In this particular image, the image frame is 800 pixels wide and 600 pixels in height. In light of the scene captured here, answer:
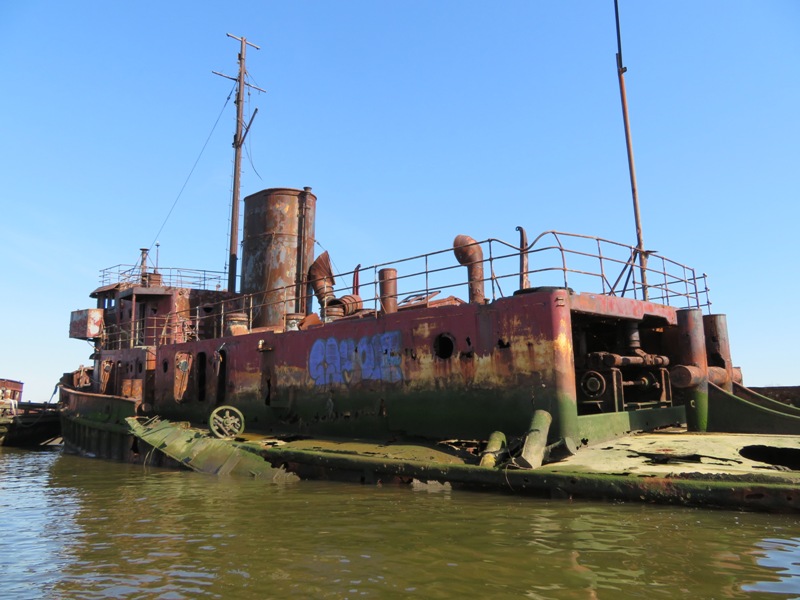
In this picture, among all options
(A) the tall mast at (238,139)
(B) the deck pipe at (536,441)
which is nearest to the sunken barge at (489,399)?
(B) the deck pipe at (536,441)

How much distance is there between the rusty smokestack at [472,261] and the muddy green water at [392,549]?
467 centimetres

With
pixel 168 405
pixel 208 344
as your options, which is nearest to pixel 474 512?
pixel 208 344

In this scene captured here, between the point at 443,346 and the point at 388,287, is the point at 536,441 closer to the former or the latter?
the point at 443,346

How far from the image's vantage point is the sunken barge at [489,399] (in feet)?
27.8

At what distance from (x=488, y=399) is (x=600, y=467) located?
2.65 meters

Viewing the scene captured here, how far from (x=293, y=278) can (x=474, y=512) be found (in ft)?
44.4

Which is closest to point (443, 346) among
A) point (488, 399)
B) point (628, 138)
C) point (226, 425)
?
point (488, 399)

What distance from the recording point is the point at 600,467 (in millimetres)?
8297

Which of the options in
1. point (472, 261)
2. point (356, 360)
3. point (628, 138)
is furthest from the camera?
point (628, 138)

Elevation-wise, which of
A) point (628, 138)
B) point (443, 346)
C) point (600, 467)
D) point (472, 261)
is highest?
point (628, 138)

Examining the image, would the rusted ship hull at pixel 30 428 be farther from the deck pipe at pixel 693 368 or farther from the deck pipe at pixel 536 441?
the deck pipe at pixel 693 368

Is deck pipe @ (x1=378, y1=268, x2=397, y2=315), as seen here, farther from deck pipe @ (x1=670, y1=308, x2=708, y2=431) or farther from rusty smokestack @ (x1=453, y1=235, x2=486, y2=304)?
deck pipe @ (x1=670, y1=308, x2=708, y2=431)

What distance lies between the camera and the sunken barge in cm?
847

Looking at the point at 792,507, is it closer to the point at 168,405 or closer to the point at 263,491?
the point at 263,491
